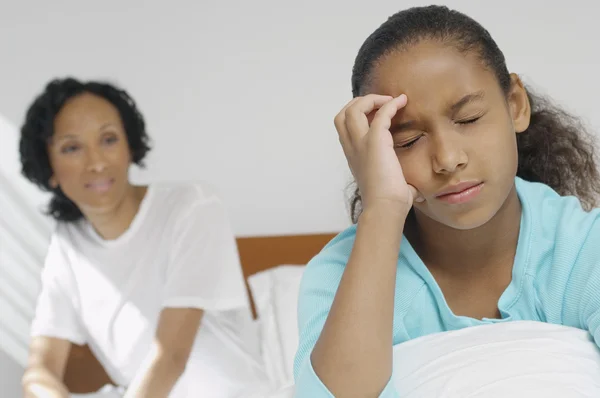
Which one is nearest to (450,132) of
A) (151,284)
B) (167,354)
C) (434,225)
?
(434,225)

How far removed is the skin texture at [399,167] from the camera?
95 centimetres

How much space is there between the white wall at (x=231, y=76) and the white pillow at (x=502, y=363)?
164 centimetres

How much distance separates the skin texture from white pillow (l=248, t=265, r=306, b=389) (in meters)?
1.11

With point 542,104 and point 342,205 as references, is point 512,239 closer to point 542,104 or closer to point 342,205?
point 542,104

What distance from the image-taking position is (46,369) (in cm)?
201

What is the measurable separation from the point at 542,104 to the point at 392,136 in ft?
1.59

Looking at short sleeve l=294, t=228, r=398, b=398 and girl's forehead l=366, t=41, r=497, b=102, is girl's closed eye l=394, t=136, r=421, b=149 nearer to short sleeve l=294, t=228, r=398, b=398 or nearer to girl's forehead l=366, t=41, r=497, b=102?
girl's forehead l=366, t=41, r=497, b=102

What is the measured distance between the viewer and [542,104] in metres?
1.42

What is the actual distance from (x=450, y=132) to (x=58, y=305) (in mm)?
1483

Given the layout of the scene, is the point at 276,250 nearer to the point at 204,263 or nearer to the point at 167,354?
the point at 204,263

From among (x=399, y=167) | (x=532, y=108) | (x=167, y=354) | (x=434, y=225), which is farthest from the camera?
(x=167, y=354)

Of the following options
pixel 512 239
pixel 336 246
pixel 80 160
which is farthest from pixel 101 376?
pixel 512 239

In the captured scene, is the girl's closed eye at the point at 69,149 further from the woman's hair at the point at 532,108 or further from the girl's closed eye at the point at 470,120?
the girl's closed eye at the point at 470,120

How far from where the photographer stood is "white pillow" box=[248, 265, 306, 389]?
2151 mm
